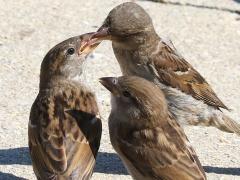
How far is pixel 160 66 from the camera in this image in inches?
319

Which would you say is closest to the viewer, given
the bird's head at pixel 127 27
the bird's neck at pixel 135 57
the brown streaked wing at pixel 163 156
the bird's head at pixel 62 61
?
the brown streaked wing at pixel 163 156

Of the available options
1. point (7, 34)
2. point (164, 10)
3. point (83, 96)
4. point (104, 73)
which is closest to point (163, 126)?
point (83, 96)

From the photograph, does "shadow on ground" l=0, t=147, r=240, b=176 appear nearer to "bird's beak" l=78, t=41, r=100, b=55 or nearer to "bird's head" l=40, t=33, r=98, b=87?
"bird's head" l=40, t=33, r=98, b=87

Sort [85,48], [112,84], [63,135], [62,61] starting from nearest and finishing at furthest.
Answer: [63,135] < [112,84] < [62,61] < [85,48]

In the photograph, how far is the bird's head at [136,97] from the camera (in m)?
7.37

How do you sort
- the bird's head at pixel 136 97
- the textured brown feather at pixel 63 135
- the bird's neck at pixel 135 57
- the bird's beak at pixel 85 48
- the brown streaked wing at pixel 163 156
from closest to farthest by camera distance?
the textured brown feather at pixel 63 135, the brown streaked wing at pixel 163 156, the bird's head at pixel 136 97, the bird's beak at pixel 85 48, the bird's neck at pixel 135 57

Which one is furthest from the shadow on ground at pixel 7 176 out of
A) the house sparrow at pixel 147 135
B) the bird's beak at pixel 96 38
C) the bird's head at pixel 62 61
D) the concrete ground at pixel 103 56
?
the bird's beak at pixel 96 38

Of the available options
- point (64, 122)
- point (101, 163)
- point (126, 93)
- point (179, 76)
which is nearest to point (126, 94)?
point (126, 93)

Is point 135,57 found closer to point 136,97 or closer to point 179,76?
point 179,76

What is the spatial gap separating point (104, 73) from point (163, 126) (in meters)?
2.35

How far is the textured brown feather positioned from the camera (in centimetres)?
694

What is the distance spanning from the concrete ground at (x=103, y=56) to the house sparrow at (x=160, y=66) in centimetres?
41

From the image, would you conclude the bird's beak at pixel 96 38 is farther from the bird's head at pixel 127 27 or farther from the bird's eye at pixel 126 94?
the bird's eye at pixel 126 94

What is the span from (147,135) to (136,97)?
304 mm
